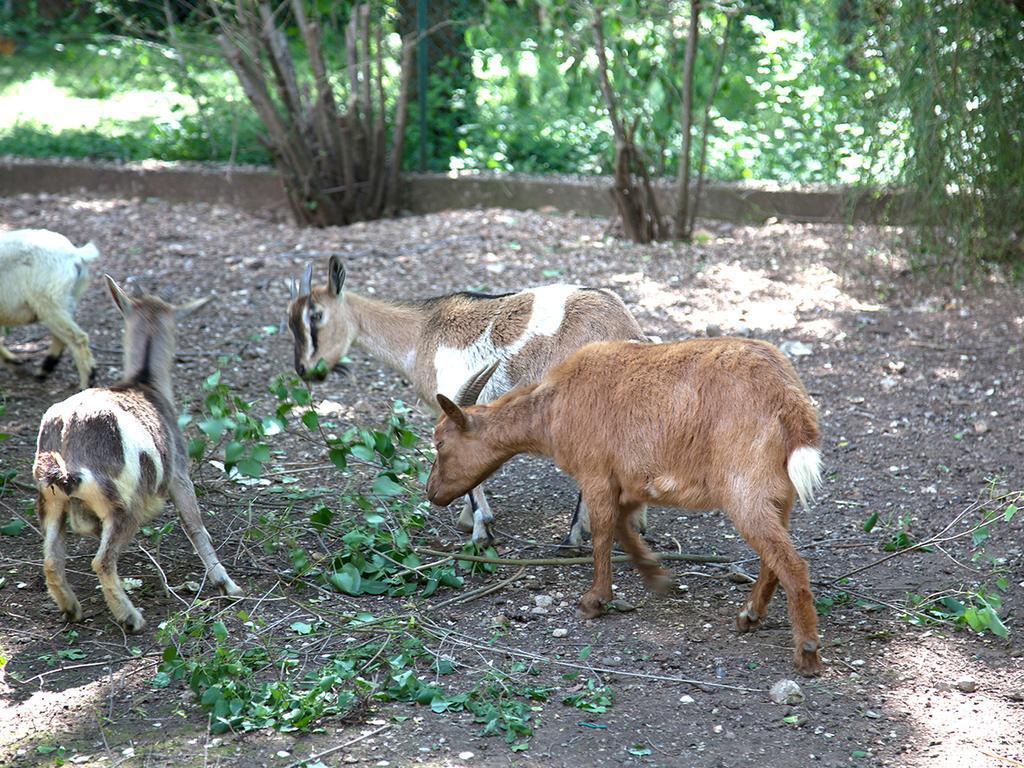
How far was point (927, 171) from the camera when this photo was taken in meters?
7.96

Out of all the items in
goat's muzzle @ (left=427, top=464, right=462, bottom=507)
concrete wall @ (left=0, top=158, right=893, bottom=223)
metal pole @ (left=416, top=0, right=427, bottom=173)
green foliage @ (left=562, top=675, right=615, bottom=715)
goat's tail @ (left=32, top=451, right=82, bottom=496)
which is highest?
metal pole @ (left=416, top=0, right=427, bottom=173)

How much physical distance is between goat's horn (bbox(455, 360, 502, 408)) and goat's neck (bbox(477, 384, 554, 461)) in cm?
19

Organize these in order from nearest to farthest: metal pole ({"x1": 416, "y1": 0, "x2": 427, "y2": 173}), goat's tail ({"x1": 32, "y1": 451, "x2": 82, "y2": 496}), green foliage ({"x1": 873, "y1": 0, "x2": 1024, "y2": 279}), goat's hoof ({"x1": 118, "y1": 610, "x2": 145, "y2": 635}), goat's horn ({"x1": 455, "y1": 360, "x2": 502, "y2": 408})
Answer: goat's tail ({"x1": 32, "y1": 451, "x2": 82, "y2": 496}), goat's hoof ({"x1": 118, "y1": 610, "x2": 145, "y2": 635}), goat's horn ({"x1": 455, "y1": 360, "x2": 502, "y2": 408}), green foliage ({"x1": 873, "y1": 0, "x2": 1024, "y2": 279}), metal pole ({"x1": 416, "y1": 0, "x2": 427, "y2": 173})

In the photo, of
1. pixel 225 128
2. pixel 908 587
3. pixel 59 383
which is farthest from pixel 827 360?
pixel 225 128

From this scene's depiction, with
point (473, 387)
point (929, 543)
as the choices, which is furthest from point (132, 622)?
point (929, 543)

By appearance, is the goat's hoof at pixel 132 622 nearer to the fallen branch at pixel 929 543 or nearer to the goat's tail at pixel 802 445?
the goat's tail at pixel 802 445

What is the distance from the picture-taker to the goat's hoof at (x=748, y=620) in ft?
14.1

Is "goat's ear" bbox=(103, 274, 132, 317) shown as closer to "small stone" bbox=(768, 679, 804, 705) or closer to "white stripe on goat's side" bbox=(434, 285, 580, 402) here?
"white stripe on goat's side" bbox=(434, 285, 580, 402)

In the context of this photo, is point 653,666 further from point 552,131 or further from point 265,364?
point 552,131

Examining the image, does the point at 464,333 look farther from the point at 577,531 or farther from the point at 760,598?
the point at 760,598

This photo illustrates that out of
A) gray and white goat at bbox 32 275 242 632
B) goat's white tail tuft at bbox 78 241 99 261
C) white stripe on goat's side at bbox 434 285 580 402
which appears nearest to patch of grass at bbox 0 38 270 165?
goat's white tail tuft at bbox 78 241 99 261

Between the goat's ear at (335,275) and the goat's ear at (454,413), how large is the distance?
1238 millimetres

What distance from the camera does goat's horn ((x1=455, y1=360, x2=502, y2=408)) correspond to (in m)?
4.86

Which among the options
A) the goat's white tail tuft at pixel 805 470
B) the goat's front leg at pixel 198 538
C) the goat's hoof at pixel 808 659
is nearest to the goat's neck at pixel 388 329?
the goat's front leg at pixel 198 538
